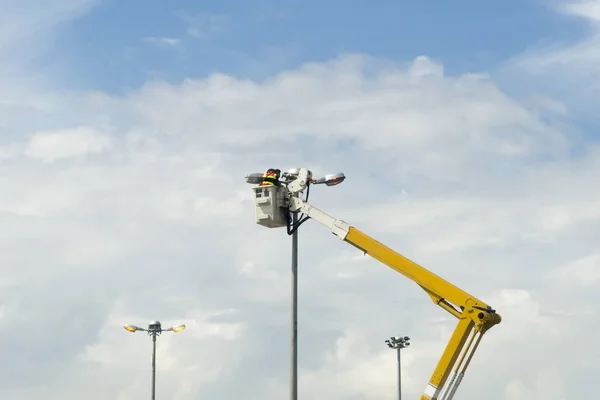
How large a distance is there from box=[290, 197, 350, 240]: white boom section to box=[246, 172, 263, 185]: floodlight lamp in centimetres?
146

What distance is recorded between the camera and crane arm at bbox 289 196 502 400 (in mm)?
42688

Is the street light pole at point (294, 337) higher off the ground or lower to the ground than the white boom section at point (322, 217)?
lower

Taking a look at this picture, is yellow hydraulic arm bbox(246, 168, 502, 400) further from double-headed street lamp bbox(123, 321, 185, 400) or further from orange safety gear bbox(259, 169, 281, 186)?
double-headed street lamp bbox(123, 321, 185, 400)

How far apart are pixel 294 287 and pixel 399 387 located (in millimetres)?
37251

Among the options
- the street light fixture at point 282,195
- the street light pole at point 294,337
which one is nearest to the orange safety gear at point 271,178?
the street light fixture at point 282,195

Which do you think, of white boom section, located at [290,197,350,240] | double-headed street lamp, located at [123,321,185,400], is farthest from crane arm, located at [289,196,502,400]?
double-headed street lamp, located at [123,321,185,400]

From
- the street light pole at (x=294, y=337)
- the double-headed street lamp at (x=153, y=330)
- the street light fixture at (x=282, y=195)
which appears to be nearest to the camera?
the street light pole at (x=294, y=337)

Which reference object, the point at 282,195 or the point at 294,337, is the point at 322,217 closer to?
the point at 282,195

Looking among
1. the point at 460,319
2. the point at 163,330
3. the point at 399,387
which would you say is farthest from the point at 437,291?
the point at 399,387

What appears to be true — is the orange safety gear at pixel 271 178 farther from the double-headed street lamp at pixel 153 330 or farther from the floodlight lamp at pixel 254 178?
the double-headed street lamp at pixel 153 330

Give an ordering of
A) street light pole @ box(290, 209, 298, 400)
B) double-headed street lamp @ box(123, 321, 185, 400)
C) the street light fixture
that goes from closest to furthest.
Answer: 1. street light pole @ box(290, 209, 298, 400)
2. the street light fixture
3. double-headed street lamp @ box(123, 321, 185, 400)

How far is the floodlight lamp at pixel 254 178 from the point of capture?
4553cm

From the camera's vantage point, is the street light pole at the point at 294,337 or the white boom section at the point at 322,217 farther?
the white boom section at the point at 322,217

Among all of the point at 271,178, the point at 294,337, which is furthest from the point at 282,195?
the point at 294,337
